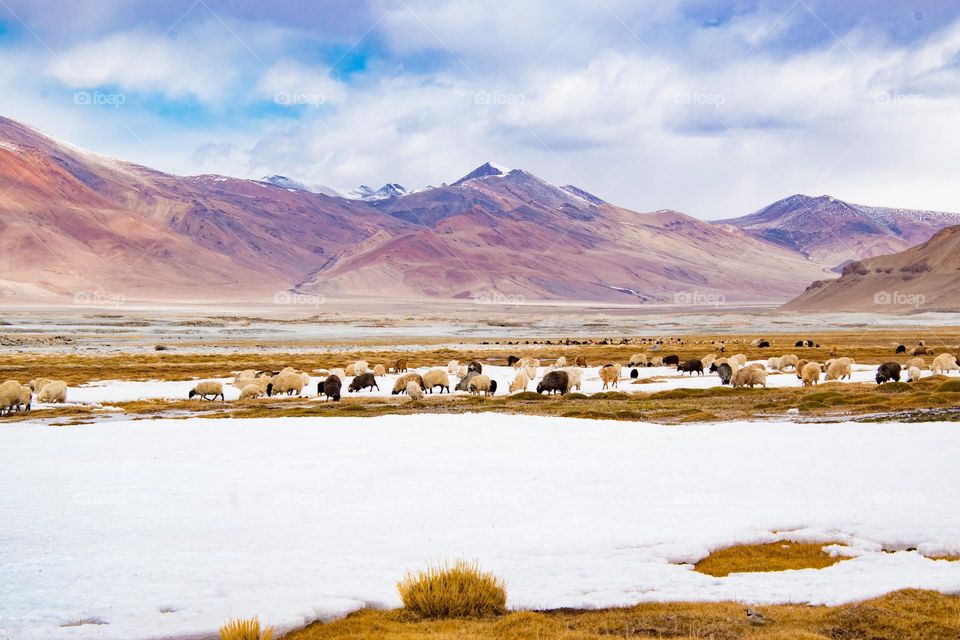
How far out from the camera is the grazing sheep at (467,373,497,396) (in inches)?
1103

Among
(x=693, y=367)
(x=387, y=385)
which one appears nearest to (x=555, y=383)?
(x=387, y=385)

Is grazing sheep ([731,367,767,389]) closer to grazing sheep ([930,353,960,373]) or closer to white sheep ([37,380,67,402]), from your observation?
grazing sheep ([930,353,960,373])

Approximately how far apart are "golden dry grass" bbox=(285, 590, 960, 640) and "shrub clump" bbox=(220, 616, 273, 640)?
389mm

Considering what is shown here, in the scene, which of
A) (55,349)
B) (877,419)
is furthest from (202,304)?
(877,419)

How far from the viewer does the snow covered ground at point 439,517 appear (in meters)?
7.20

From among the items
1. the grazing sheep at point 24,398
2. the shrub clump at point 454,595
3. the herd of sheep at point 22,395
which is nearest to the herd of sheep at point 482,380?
the herd of sheep at point 22,395

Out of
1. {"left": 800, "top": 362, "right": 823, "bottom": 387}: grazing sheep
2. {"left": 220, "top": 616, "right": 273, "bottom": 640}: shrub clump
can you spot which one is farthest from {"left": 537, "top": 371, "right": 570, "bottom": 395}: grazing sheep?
{"left": 220, "top": 616, "right": 273, "bottom": 640}: shrub clump

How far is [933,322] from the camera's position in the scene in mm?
112312

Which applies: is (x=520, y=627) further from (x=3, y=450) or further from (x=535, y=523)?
(x=3, y=450)

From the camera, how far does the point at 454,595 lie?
695 centimetres

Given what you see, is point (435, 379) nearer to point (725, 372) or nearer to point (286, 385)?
point (286, 385)

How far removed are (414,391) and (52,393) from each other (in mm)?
11066

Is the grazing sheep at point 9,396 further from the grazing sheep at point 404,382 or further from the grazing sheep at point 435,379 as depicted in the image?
the grazing sheep at point 435,379

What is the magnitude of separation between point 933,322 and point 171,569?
122631 millimetres
